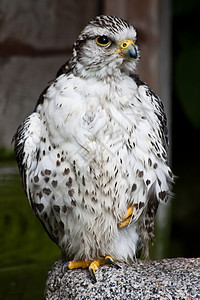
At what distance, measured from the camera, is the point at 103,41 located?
9.90 feet

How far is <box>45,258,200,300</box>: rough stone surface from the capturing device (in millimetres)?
2846

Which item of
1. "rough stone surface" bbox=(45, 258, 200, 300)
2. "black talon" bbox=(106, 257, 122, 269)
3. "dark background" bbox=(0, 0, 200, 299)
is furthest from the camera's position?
"dark background" bbox=(0, 0, 200, 299)

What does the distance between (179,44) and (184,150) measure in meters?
1.34

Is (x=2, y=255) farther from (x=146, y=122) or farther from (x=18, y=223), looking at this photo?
(x=146, y=122)

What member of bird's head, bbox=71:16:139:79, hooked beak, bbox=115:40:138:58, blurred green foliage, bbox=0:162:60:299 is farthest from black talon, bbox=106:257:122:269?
blurred green foliage, bbox=0:162:60:299

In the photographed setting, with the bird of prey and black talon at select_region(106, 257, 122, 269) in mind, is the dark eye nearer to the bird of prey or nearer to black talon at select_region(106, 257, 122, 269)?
the bird of prey

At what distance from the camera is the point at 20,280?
460cm

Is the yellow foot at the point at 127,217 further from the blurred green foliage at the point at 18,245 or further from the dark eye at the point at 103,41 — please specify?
the blurred green foliage at the point at 18,245

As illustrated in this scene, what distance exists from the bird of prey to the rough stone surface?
0.08 m

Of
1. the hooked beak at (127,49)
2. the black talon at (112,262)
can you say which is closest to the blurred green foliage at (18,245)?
the black talon at (112,262)

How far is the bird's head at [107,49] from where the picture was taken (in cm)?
299

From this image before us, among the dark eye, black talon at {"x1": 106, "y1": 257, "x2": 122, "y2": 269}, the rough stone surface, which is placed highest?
the dark eye

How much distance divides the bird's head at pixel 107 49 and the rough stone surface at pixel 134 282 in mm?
1033

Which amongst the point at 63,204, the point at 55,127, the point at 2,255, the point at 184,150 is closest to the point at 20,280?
the point at 2,255
